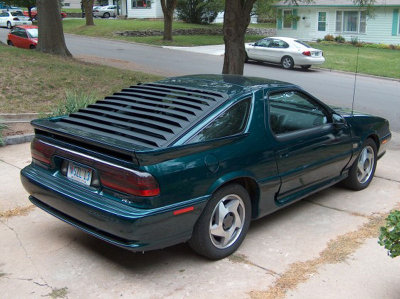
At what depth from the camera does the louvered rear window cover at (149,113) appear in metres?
4.07

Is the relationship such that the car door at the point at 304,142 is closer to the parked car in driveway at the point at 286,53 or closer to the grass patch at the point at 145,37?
the parked car in driveway at the point at 286,53

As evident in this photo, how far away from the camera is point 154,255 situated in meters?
4.38

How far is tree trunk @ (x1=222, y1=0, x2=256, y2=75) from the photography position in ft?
36.5

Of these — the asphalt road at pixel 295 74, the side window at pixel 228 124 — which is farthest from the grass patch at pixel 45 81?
the side window at pixel 228 124

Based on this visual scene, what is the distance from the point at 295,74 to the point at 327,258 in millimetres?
17924

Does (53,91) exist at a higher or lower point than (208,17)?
lower

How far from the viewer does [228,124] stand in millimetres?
4355

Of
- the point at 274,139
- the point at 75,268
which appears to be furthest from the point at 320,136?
the point at 75,268

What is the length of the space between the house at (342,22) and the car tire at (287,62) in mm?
9158

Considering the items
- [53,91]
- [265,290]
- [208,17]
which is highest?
[208,17]

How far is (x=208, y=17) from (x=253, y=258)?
141ft

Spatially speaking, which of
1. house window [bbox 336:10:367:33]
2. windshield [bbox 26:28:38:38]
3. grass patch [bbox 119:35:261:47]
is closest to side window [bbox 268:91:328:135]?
windshield [bbox 26:28:38:38]

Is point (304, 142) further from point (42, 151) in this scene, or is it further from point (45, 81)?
point (45, 81)

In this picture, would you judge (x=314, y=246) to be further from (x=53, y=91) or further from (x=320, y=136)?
(x=53, y=91)
